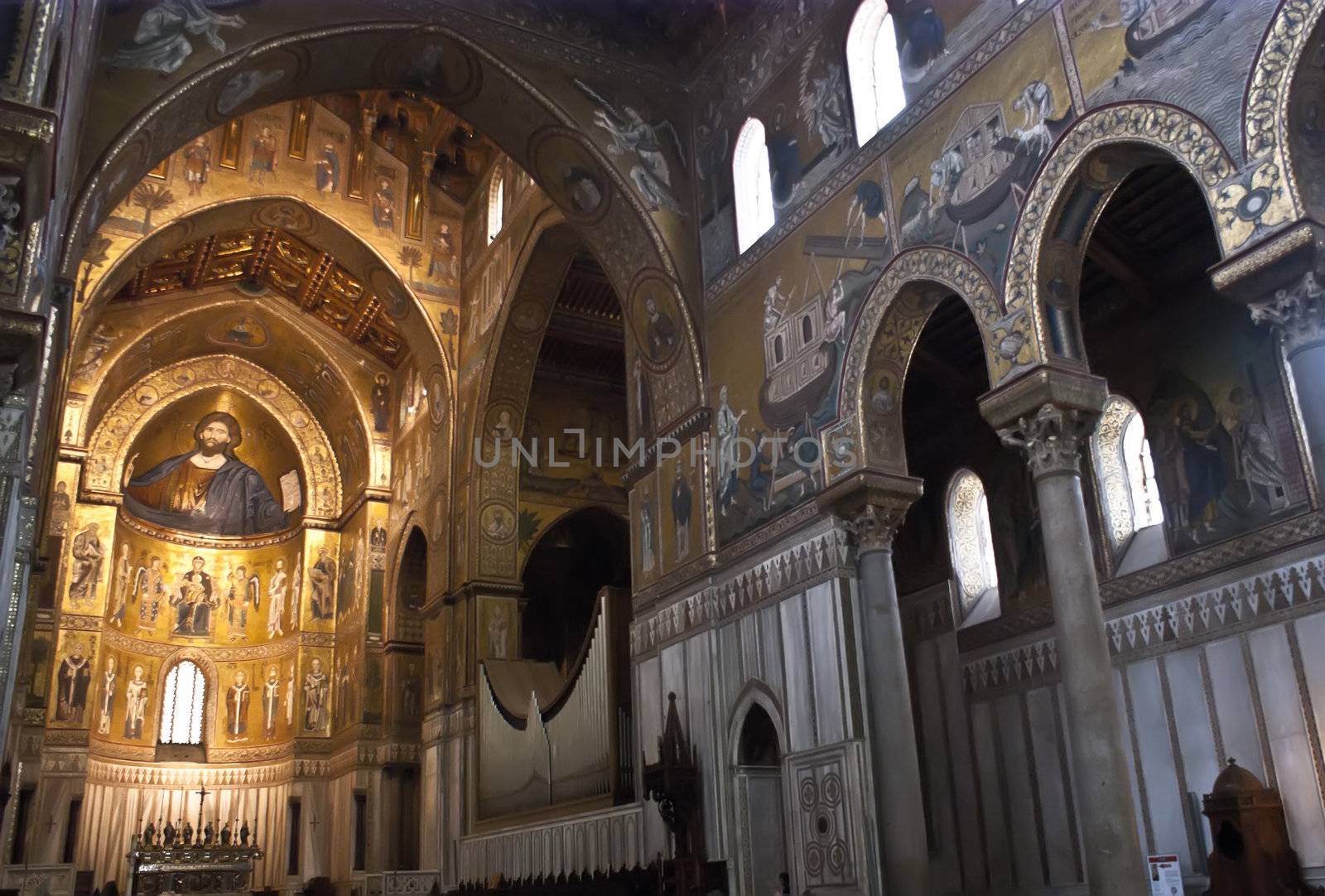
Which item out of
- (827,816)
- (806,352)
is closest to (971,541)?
(806,352)

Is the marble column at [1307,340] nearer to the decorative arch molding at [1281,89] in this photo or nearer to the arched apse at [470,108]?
the decorative arch molding at [1281,89]

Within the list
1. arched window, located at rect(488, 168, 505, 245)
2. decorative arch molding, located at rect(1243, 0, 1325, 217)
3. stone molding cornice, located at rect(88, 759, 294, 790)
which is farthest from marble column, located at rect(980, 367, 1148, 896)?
stone molding cornice, located at rect(88, 759, 294, 790)

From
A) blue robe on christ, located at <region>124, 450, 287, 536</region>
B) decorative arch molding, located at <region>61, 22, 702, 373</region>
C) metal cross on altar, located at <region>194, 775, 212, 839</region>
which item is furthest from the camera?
blue robe on christ, located at <region>124, 450, 287, 536</region>

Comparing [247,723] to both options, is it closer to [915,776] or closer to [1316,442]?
[915,776]

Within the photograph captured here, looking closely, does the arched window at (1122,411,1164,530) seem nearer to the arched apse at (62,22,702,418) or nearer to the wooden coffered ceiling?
the arched apse at (62,22,702,418)

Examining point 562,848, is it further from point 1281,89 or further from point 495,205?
point 1281,89

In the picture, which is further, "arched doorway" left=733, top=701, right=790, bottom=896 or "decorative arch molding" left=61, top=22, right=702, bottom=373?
"decorative arch molding" left=61, top=22, right=702, bottom=373

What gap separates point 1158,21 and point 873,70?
13.5 feet

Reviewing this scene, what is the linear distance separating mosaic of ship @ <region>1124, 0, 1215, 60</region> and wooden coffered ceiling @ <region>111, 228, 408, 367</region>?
1695cm

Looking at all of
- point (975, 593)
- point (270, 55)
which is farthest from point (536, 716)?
point (270, 55)

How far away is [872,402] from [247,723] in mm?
19867

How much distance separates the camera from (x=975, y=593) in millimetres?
16484

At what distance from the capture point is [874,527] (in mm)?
11859

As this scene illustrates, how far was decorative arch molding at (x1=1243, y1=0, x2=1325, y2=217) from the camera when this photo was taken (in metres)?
8.27
